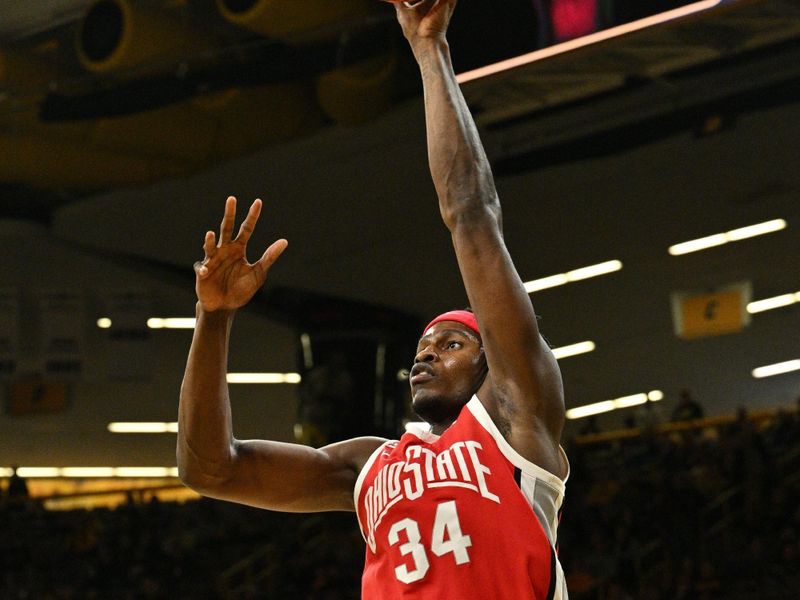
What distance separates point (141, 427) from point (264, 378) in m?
2.10

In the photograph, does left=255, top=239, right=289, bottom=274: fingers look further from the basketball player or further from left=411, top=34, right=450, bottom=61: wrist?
left=411, top=34, right=450, bottom=61: wrist

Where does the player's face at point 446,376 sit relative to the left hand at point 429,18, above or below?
below

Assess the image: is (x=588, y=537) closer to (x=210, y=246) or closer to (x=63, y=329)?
(x=63, y=329)

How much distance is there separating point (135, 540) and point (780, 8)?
9.92 metres

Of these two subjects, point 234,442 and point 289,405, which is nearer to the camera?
point 234,442

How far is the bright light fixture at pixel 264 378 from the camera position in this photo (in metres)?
15.1

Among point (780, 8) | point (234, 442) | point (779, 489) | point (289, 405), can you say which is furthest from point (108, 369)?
point (234, 442)

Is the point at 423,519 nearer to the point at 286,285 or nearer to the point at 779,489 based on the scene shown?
the point at 779,489

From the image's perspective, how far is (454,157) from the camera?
2.56 m

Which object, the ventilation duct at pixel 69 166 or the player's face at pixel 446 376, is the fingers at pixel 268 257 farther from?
the ventilation duct at pixel 69 166

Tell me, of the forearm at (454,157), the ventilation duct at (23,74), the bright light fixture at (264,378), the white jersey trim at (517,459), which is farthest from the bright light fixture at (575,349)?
the forearm at (454,157)

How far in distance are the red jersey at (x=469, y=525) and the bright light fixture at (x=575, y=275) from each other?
10.1 metres

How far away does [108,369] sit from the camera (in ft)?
43.3

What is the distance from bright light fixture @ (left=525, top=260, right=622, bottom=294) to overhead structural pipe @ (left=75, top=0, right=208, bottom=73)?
193 inches
